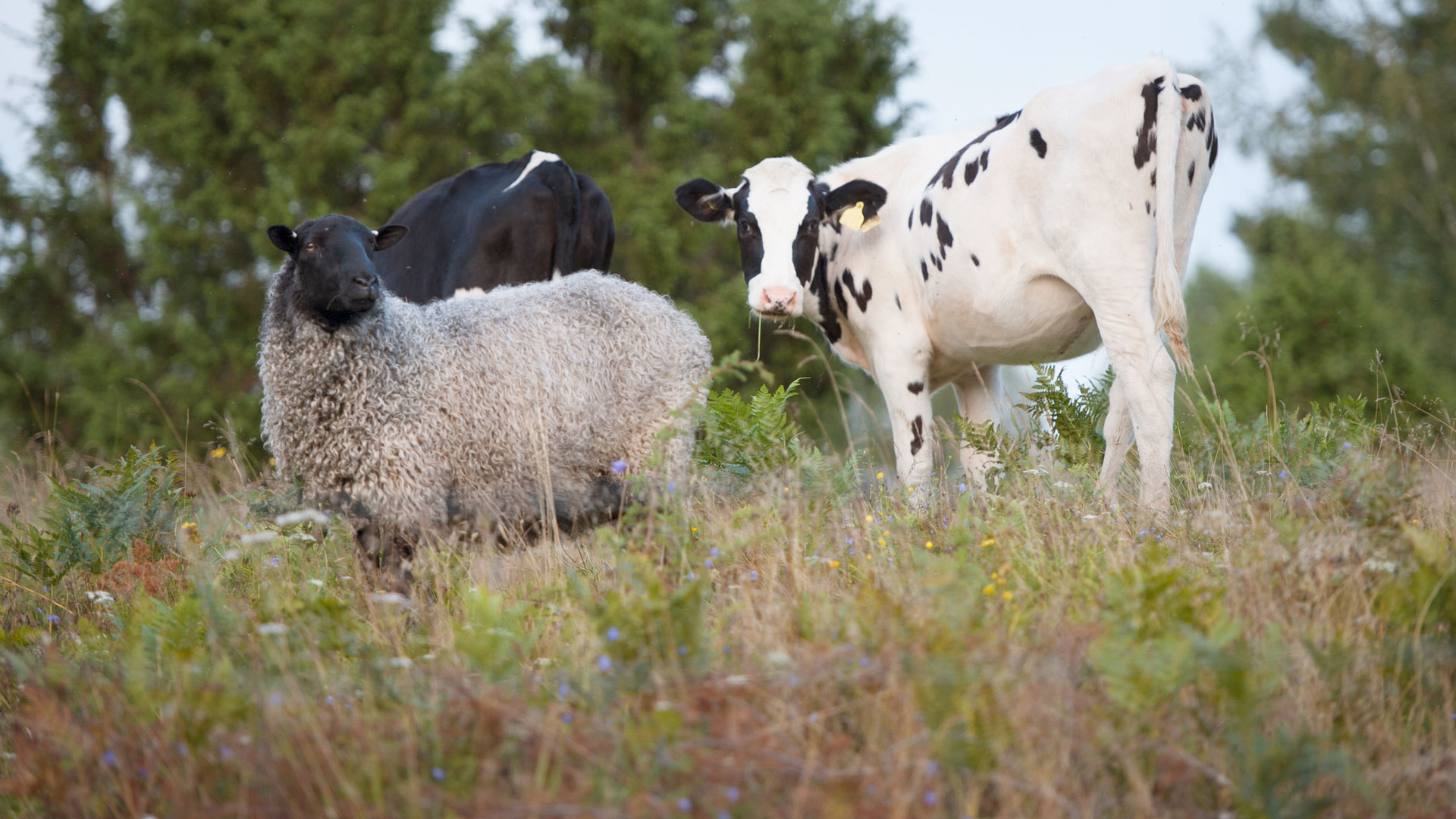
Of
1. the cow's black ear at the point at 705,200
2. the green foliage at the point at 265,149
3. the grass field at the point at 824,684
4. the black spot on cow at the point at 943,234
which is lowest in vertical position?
the grass field at the point at 824,684

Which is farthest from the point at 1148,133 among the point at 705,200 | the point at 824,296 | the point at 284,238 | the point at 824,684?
the point at 284,238

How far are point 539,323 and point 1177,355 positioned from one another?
10.8 ft

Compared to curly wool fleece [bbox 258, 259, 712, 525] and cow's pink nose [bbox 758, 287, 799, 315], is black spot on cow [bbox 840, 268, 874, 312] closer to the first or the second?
cow's pink nose [bbox 758, 287, 799, 315]

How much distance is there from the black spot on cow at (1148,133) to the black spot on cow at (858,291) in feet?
6.42

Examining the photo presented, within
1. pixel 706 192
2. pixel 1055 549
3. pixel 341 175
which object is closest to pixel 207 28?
pixel 341 175

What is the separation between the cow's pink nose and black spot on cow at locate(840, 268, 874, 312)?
2.10ft

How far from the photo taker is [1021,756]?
8.73 feet

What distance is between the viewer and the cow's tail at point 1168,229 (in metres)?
5.69

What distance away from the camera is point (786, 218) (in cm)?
729

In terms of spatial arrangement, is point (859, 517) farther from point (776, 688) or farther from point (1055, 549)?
point (776, 688)

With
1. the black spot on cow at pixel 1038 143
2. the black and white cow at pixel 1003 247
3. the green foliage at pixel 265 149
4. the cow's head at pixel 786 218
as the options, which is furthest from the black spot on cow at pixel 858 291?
the green foliage at pixel 265 149

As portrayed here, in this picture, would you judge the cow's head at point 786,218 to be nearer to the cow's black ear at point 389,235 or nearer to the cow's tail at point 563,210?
the cow's tail at point 563,210

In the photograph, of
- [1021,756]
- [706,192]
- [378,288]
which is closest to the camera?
[1021,756]

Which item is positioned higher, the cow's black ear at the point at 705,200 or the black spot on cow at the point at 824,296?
the cow's black ear at the point at 705,200
